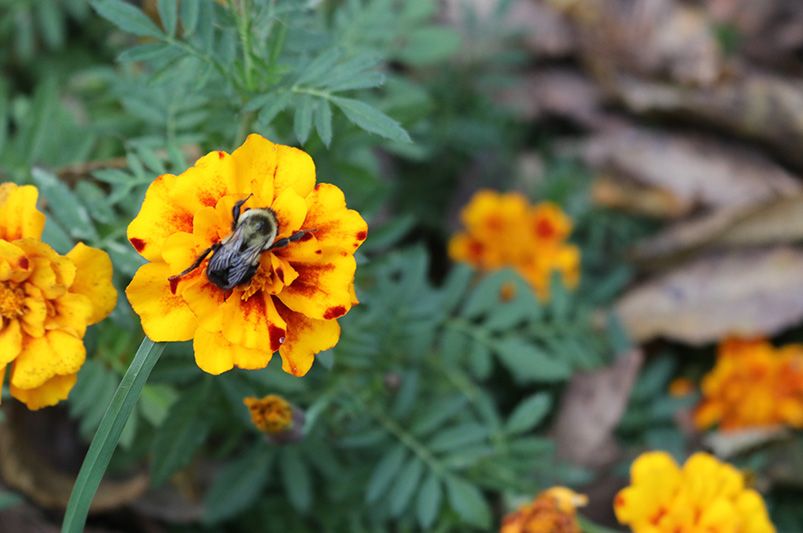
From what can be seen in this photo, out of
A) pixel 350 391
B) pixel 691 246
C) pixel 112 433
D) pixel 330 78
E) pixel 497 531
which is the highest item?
pixel 330 78

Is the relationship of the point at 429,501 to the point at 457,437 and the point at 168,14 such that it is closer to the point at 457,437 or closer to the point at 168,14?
the point at 457,437

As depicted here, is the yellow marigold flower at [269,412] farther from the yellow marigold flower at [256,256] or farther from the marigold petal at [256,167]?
the marigold petal at [256,167]

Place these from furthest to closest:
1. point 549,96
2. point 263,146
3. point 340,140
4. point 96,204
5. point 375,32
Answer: point 549,96
point 375,32
point 340,140
point 96,204
point 263,146

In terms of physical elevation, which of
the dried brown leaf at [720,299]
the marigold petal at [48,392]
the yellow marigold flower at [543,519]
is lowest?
the dried brown leaf at [720,299]

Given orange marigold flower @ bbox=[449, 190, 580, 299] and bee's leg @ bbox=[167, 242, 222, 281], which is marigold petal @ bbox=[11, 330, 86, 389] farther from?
orange marigold flower @ bbox=[449, 190, 580, 299]

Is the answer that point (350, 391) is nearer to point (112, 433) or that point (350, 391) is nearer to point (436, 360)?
point (436, 360)

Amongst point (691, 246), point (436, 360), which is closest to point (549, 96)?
point (691, 246)

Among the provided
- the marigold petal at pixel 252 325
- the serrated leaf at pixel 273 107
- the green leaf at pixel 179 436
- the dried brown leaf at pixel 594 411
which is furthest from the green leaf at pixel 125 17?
the dried brown leaf at pixel 594 411
